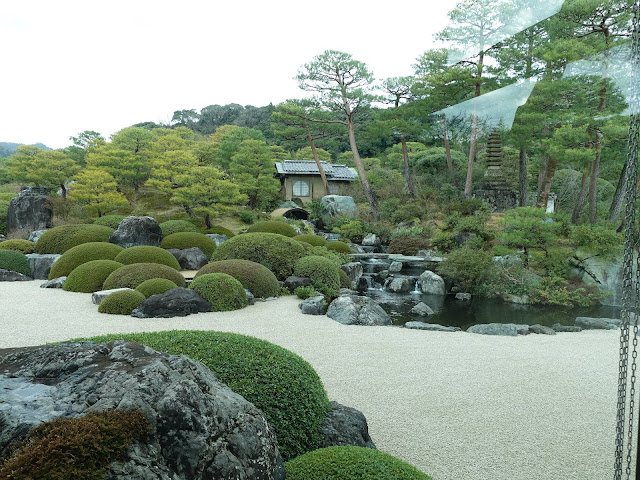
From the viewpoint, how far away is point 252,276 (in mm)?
8117

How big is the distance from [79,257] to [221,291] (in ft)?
15.0

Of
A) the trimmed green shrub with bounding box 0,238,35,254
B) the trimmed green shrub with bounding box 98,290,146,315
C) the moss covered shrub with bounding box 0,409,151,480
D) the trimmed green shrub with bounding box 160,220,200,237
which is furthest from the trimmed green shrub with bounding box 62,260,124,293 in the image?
the moss covered shrub with bounding box 0,409,151,480

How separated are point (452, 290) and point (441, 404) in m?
8.15

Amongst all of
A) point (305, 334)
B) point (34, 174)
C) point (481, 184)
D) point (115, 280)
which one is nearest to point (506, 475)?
point (305, 334)

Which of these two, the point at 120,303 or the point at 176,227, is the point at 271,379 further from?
the point at 176,227

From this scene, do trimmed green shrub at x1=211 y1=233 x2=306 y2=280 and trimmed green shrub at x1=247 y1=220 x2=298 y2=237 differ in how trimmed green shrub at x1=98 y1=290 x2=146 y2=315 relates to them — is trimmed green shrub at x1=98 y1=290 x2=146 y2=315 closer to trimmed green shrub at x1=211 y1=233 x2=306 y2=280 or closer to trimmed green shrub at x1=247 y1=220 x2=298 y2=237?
trimmed green shrub at x1=211 y1=233 x2=306 y2=280

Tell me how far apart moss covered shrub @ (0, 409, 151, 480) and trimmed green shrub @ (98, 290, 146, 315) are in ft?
19.1

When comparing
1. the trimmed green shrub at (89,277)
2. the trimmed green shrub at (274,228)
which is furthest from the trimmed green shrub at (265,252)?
the trimmed green shrub at (274,228)

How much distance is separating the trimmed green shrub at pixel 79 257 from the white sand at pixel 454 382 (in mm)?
2481

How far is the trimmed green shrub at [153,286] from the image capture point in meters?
7.17

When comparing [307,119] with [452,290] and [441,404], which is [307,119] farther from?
[441,404]

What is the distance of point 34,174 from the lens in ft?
58.2

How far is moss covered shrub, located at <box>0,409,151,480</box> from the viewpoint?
42.6 inches

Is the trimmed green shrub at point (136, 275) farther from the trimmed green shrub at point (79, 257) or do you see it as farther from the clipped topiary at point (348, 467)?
the clipped topiary at point (348, 467)
